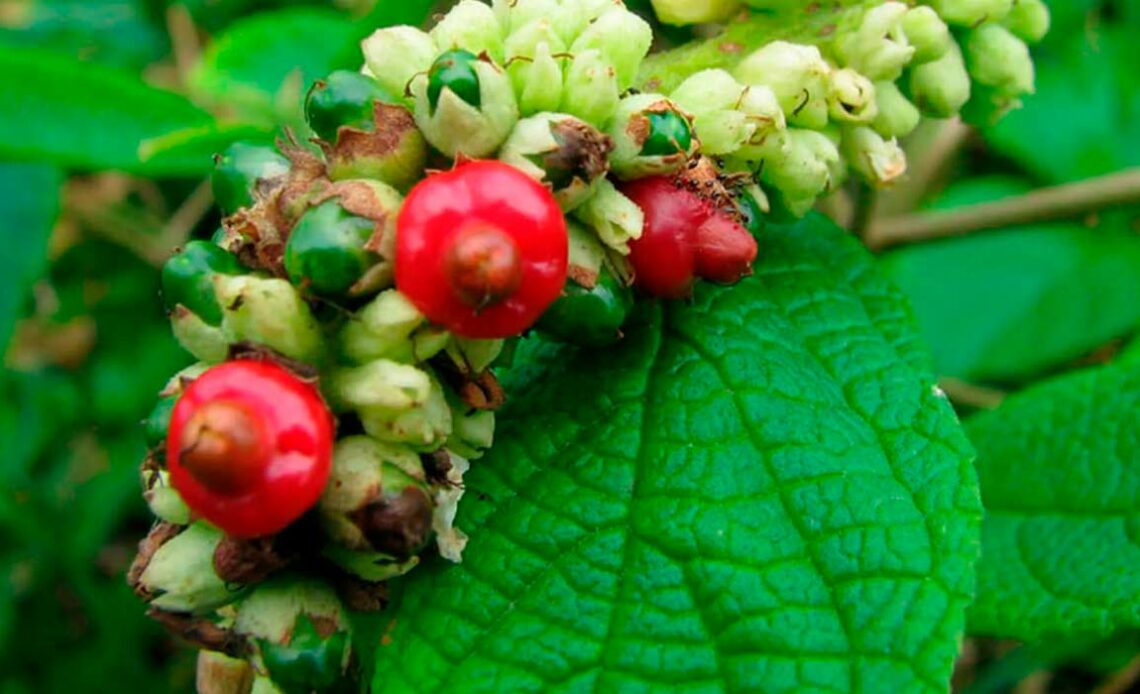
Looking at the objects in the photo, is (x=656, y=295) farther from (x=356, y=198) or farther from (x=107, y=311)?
(x=107, y=311)

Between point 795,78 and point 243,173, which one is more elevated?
point 795,78

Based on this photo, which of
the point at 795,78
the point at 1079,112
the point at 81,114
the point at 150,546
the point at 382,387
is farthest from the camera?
the point at 1079,112

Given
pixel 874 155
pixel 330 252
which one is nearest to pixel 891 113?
pixel 874 155

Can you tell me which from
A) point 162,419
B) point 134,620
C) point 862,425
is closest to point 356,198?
point 162,419

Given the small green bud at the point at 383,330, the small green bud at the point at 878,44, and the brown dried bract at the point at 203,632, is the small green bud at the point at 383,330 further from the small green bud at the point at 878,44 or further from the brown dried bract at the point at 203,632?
the small green bud at the point at 878,44

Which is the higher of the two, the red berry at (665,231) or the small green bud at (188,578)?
the red berry at (665,231)

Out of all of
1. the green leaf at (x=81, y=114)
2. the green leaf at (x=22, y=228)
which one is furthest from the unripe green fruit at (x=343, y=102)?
the green leaf at (x=22, y=228)

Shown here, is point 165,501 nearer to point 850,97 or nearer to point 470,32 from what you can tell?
point 470,32
